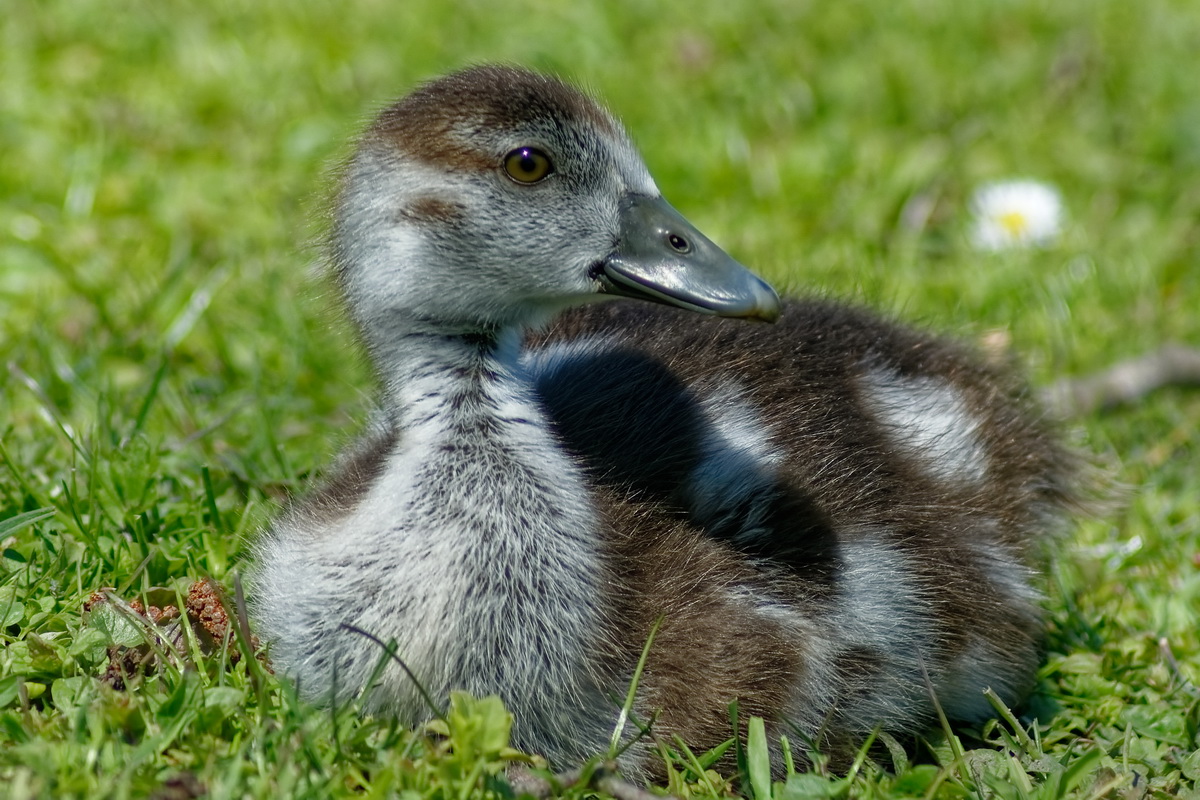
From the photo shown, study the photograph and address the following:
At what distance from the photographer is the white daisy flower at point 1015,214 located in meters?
4.61

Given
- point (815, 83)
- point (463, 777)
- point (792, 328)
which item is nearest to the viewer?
point (463, 777)

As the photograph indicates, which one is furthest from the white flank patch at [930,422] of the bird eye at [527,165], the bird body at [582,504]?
the bird eye at [527,165]

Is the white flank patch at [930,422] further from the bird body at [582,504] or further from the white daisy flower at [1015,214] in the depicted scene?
the white daisy flower at [1015,214]

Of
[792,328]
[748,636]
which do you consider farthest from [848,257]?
[748,636]

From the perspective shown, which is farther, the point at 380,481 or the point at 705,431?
the point at 705,431

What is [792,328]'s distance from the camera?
2902 mm

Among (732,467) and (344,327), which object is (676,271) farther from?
(344,327)

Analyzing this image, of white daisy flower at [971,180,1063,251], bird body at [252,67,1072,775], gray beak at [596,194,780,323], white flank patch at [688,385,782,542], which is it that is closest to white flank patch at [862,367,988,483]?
bird body at [252,67,1072,775]

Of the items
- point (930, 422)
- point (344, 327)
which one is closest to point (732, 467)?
point (930, 422)

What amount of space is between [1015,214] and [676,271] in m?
2.74

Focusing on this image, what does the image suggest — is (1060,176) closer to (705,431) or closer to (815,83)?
(815,83)

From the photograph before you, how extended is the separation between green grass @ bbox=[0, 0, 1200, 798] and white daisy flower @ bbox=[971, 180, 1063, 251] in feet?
0.24

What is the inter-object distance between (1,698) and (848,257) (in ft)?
9.76

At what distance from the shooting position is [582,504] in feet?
7.72
